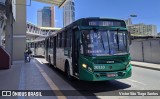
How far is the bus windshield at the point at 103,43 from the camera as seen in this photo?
400 inches

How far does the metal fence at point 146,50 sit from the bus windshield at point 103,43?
42.9 feet

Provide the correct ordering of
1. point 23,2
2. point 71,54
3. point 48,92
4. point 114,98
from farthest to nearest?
point 23,2 → point 71,54 → point 48,92 → point 114,98

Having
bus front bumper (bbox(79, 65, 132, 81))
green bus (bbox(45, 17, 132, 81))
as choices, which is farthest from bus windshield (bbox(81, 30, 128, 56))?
bus front bumper (bbox(79, 65, 132, 81))

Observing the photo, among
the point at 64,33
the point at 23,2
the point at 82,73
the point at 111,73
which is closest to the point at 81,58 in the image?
the point at 82,73

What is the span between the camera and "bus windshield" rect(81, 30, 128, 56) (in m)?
10.1

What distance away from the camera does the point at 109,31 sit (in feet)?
34.4

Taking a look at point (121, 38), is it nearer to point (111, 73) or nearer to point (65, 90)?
point (111, 73)

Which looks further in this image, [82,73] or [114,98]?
[82,73]

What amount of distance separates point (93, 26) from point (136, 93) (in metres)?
3.16

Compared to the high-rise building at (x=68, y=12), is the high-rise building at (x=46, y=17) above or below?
above

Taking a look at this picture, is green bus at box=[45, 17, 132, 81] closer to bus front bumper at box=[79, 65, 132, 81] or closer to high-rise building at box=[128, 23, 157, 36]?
bus front bumper at box=[79, 65, 132, 81]

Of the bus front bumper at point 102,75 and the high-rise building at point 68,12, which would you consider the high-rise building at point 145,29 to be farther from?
the bus front bumper at point 102,75

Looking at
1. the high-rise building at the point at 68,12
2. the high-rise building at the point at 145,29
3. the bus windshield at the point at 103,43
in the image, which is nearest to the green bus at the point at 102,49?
the bus windshield at the point at 103,43

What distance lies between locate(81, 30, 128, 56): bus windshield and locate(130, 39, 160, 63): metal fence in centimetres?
1307
